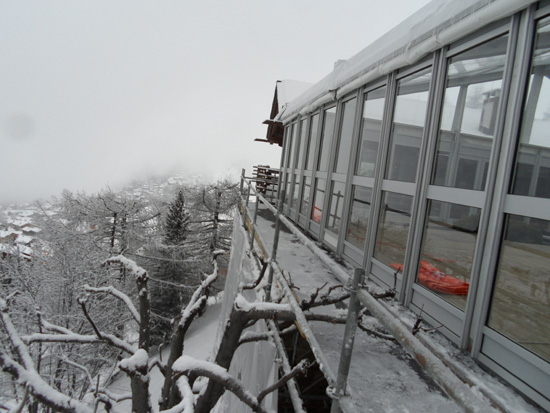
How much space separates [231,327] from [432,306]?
6.51 ft

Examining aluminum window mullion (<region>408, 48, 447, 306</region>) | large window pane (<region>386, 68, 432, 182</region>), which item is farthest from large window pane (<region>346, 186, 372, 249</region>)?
aluminum window mullion (<region>408, 48, 447, 306</region>)

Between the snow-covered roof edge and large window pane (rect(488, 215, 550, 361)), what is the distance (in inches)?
65.7

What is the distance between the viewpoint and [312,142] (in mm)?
8070

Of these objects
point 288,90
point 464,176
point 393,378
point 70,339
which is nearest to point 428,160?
point 464,176

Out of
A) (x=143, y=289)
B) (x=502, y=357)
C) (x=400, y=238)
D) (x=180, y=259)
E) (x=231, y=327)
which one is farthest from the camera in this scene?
(x=180, y=259)

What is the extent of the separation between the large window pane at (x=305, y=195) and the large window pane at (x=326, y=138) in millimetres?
681

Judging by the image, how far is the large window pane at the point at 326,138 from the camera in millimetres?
6857

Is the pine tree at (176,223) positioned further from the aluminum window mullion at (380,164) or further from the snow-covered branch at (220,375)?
the snow-covered branch at (220,375)

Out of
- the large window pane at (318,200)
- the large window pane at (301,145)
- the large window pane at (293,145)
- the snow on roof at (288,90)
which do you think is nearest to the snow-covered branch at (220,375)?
the large window pane at (318,200)

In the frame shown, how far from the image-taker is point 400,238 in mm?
4082

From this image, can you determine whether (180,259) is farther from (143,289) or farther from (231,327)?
(231,327)

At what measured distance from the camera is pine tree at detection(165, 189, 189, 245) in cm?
2158

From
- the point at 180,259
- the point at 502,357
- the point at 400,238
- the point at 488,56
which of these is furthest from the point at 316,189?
the point at 180,259

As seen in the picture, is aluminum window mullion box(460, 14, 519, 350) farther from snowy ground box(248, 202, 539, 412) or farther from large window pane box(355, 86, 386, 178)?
large window pane box(355, 86, 386, 178)
